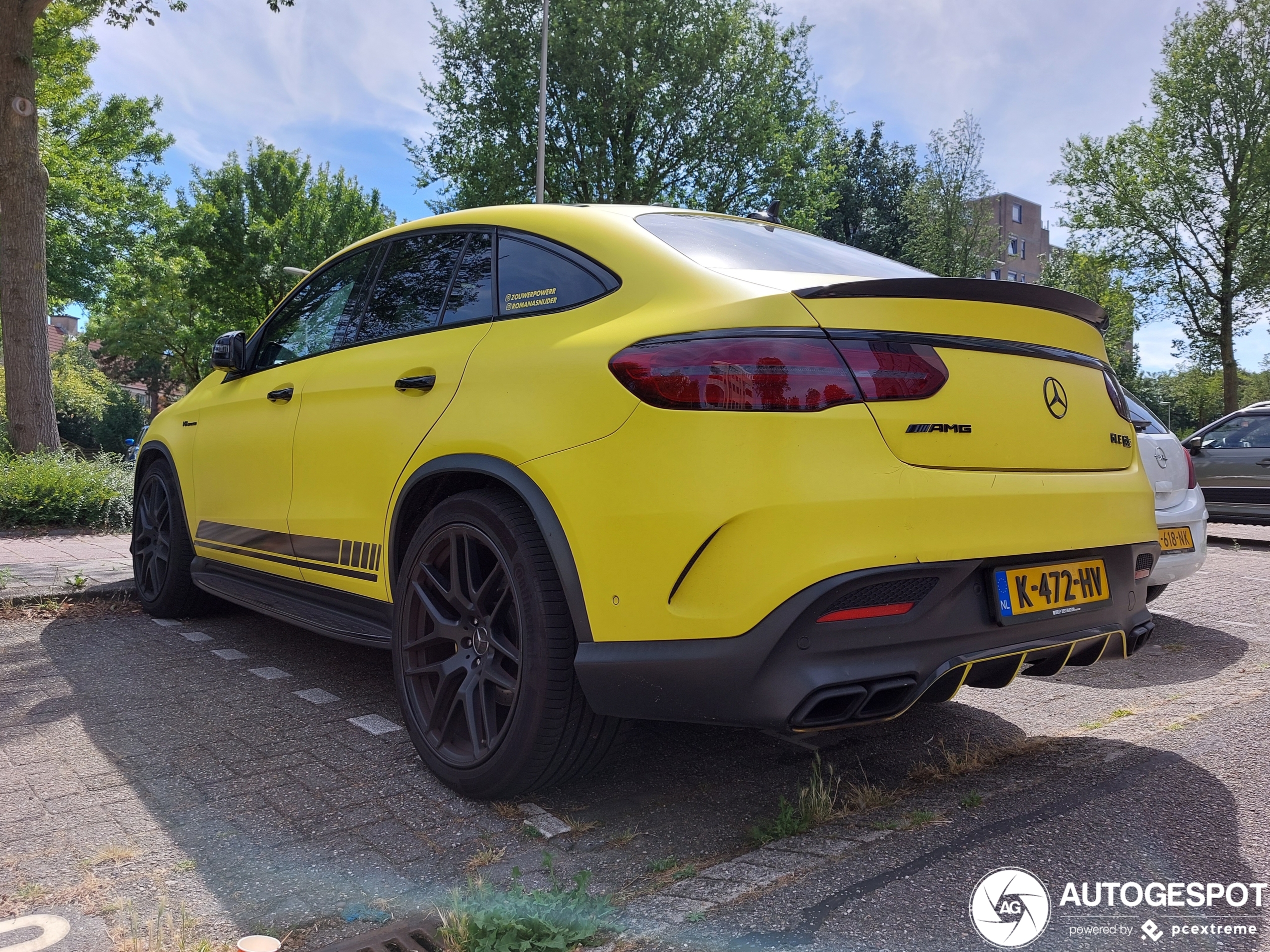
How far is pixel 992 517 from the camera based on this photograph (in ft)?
7.41

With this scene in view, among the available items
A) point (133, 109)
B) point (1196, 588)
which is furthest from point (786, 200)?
point (1196, 588)

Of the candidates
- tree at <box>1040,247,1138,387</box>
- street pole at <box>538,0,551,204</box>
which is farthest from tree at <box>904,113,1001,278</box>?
street pole at <box>538,0,551,204</box>

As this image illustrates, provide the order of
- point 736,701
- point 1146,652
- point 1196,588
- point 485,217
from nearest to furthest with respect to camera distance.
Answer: point 736,701 < point 485,217 < point 1146,652 < point 1196,588

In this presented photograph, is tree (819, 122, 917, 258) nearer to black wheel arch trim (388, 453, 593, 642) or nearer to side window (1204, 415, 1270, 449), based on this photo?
side window (1204, 415, 1270, 449)

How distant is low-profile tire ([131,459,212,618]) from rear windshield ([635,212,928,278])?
10.8ft

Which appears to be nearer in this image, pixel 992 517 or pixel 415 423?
pixel 992 517

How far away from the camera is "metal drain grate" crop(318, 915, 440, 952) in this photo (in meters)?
1.89

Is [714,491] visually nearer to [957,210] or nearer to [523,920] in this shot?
[523,920]

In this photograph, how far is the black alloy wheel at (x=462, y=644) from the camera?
8.39ft

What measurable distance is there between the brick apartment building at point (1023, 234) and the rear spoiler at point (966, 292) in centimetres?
6610

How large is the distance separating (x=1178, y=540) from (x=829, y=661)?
3.92m

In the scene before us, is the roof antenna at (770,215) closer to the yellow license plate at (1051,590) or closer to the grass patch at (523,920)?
the yellow license plate at (1051,590)

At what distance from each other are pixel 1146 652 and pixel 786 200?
21.9 metres

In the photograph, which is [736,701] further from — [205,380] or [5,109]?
[5,109]
